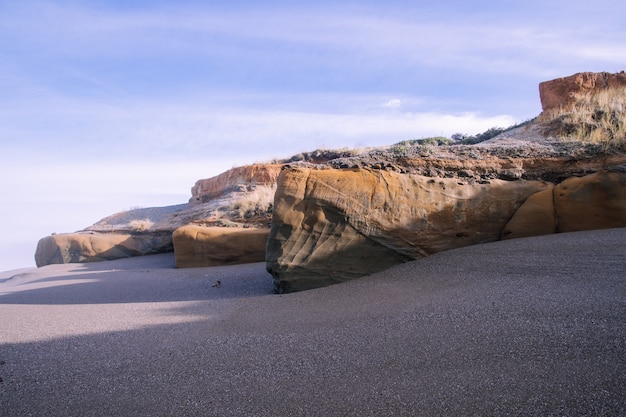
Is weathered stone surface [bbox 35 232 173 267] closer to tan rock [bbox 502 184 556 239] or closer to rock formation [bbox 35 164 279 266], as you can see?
rock formation [bbox 35 164 279 266]

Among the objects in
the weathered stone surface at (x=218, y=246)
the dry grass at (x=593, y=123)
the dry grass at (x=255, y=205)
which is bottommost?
the weathered stone surface at (x=218, y=246)

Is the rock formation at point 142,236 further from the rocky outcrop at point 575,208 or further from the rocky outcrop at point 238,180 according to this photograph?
the rocky outcrop at point 575,208

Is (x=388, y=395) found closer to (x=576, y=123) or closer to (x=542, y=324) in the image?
(x=542, y=324)

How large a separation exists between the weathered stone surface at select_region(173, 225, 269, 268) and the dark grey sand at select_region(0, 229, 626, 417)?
12.8ft

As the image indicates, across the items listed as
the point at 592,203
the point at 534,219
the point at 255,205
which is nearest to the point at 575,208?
the point at 592,203

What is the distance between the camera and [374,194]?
496 centimetres

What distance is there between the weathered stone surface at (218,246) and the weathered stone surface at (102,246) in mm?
3756

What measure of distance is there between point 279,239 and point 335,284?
810mm

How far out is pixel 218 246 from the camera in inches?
343

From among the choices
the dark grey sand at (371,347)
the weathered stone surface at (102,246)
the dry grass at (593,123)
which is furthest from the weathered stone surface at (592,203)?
the weathered stone surface at (102,246)

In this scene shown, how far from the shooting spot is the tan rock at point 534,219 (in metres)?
5.10

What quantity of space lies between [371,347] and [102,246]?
37.6 ft

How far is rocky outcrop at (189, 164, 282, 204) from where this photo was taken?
1770cm

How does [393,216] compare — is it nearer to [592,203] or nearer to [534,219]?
[534,219]
